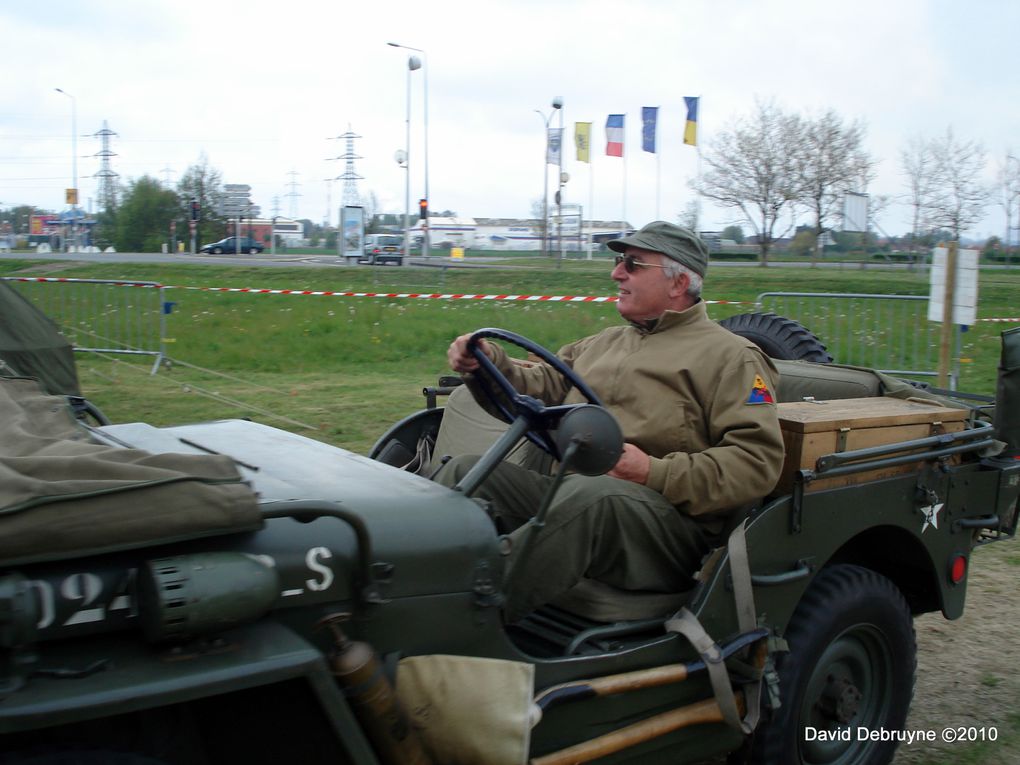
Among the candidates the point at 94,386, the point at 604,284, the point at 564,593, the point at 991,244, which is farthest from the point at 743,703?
the point at 991,244

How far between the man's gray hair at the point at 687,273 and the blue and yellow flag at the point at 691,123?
29394 millimetres

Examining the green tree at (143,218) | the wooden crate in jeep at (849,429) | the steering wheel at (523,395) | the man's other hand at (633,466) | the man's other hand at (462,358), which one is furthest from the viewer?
the green tree at (143,218)

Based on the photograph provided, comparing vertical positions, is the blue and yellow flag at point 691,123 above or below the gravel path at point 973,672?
above

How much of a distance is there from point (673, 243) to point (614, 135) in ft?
108

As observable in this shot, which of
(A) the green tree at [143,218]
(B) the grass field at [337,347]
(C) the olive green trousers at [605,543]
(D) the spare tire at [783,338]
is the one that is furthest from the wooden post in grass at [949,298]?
(A) the green tree at [143,218]

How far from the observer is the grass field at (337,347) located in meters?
9.50

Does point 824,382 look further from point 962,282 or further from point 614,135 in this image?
point 614,135

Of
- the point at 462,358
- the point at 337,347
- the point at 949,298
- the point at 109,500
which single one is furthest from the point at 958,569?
the point at 337,347

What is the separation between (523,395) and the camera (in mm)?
2785

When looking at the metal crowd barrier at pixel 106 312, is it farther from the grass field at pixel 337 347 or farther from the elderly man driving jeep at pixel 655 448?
the elderly man driving jeep at pixel 655 448

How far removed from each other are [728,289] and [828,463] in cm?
1894

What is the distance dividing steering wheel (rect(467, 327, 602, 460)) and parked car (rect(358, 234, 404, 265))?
3338 centimetres

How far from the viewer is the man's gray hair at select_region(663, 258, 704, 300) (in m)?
3.34

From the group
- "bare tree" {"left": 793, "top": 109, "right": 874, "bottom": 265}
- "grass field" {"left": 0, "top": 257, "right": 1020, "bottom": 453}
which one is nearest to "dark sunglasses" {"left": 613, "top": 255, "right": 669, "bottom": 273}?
"grass field" {"left": 0, "top": 257, "right": 1020, "bottom": 453}
